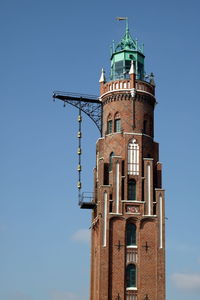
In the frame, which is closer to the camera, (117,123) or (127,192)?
(127,192)

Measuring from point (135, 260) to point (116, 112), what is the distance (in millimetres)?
16842

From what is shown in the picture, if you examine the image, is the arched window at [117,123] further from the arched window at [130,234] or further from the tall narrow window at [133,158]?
the arched window at [130,234]

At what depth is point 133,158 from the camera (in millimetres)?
75938

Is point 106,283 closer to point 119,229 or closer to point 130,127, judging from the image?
point 119,229

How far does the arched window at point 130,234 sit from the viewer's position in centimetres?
7275

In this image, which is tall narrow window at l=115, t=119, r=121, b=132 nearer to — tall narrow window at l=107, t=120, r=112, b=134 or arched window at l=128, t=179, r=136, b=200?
tall narrow window at l=107, t=120, r=112, b=134

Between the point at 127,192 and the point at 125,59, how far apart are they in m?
16.0

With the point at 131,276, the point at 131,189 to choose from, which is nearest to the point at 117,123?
the point at 131,189

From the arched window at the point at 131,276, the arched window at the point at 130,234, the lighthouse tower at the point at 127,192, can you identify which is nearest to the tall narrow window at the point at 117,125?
the lighthouse tower at the point at 127,192

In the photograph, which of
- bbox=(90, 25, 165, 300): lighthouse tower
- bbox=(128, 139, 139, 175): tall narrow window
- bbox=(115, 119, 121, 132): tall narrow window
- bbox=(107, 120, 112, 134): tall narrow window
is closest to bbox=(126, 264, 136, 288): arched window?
bbox=(90, 25, 165, 300): lighthouse tower

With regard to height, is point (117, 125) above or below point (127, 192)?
above

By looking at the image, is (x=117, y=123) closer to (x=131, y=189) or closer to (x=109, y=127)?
(x=109, y=127)

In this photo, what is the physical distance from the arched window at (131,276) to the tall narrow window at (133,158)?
33.9 feet

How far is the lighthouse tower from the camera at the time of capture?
234ft
